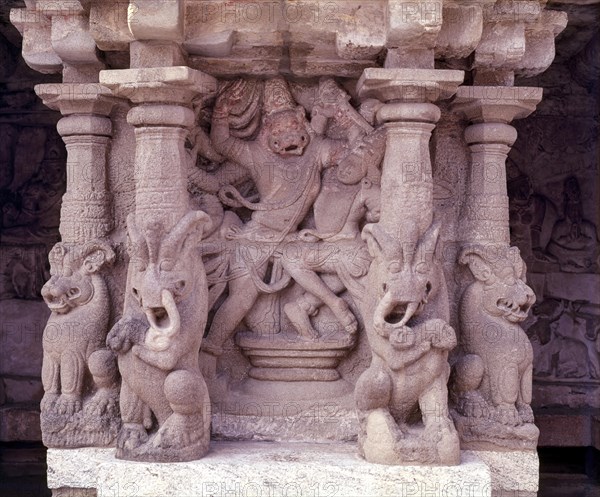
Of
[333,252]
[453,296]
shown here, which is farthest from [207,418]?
[453,296]

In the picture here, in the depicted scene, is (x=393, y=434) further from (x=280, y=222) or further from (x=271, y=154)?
(x=271, y=154)

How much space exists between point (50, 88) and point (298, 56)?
128cm

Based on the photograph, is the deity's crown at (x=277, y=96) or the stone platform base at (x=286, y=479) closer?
the stone platform base at (x=286, y=479)

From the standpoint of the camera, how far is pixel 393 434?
389cm

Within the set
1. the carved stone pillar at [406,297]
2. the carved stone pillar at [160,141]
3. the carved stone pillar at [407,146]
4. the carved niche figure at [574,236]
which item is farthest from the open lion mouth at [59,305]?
the carved niche figure at [574,236]

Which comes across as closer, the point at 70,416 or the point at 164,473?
the point at 164,473

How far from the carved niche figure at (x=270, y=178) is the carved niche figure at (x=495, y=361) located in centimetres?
69

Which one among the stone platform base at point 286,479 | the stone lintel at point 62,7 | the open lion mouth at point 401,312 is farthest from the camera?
the stone lintel at point 62,7

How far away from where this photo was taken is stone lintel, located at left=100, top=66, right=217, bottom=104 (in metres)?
3.86

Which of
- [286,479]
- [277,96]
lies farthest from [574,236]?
[286,479]

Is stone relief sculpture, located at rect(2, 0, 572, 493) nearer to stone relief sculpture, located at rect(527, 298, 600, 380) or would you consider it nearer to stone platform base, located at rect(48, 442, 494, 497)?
stone platform base, located at rect(48, 442, 494, 497)

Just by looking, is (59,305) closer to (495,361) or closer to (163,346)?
(163,346)

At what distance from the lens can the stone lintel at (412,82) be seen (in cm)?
388

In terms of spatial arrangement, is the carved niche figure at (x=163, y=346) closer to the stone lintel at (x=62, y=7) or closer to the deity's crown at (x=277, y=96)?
the deity's crown at (x=277, y=96)
